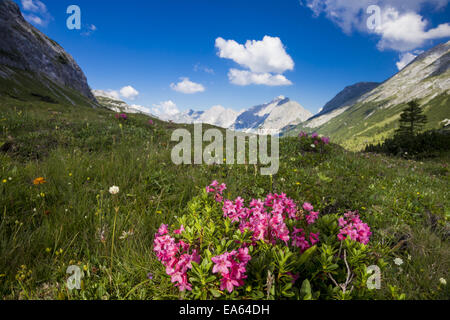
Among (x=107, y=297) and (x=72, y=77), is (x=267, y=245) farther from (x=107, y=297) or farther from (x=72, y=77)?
(x=72, y=77)

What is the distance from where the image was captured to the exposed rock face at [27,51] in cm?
4256

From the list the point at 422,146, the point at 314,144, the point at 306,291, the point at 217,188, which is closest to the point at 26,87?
the point at 314,144

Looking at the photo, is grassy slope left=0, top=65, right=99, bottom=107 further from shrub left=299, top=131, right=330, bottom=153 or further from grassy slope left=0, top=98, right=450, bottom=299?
shrub left=299, top=131, right=330, bottom=153

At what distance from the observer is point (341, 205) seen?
4.40m

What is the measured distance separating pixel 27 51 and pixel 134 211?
68.6m

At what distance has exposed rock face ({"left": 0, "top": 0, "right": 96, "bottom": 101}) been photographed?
140 ft

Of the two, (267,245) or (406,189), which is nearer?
(267,245)

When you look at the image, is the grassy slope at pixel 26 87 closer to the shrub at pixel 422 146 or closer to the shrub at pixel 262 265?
the shrub at pixel 262 265

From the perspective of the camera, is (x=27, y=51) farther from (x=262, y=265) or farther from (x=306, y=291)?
(x=306, y=291)

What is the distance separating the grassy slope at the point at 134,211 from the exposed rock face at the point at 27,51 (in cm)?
5668

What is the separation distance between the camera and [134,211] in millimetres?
3143

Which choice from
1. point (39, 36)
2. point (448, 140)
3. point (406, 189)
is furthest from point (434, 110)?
point (39, 36)

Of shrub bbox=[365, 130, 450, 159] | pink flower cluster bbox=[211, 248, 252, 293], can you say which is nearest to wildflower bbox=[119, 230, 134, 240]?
pink flower cluster bbox=[211, 248, 252, 293]
